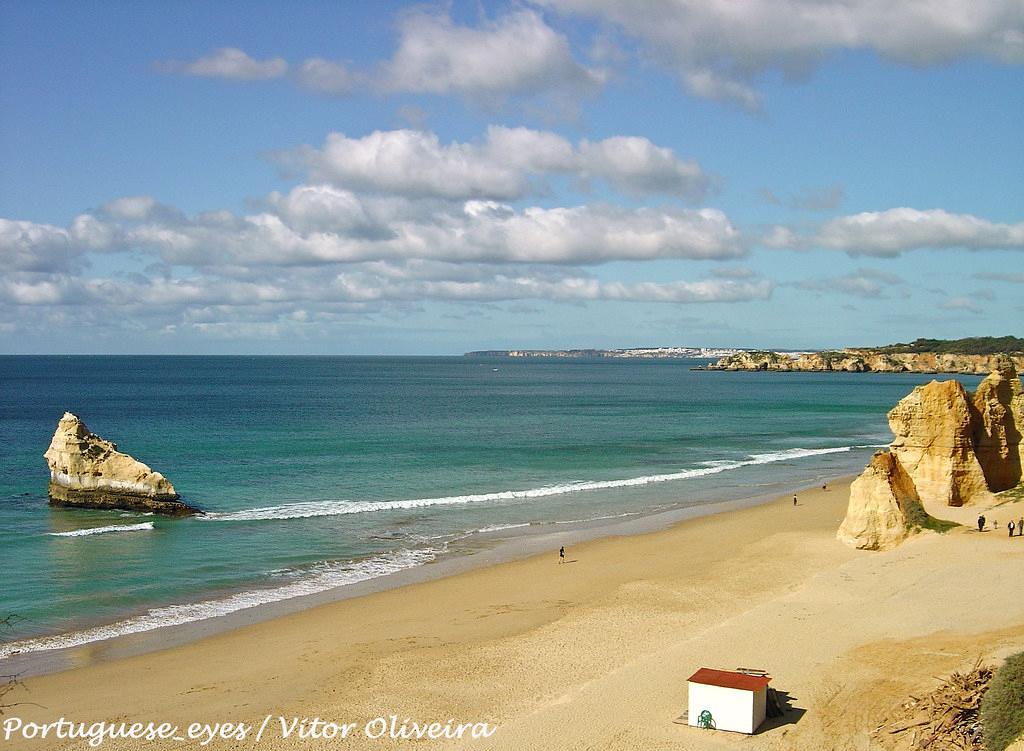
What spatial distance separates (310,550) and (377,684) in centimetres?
1350

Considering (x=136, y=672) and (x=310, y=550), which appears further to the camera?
(x=310, y=550)

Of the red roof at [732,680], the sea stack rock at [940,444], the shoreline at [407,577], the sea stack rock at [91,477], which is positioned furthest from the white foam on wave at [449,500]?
the red roof at [732,680]

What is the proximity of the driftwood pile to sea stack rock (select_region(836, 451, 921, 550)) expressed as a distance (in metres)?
13.5

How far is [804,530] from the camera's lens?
33688 millimetres

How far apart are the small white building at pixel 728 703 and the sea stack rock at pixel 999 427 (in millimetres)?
22722

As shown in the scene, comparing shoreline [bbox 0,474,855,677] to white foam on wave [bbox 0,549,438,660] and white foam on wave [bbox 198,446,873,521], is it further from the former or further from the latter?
white foam on wave [bbox 198,446,873,521]

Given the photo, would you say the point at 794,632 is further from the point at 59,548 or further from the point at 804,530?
the point at 59,548

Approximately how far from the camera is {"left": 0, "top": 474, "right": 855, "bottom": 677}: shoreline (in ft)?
67.7

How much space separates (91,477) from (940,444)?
36.0 metres

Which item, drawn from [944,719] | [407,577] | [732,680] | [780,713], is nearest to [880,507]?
[780,713]

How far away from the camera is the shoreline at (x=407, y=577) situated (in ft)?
67.7

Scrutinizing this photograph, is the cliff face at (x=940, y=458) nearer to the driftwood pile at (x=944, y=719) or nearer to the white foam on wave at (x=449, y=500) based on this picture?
the driftwood pile at (x=944, y=719)

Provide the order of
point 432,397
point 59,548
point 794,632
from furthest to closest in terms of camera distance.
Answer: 1. point 432,397
2. point 59,548
3. point 794,632

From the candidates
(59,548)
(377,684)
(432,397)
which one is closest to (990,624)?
(377,684)
